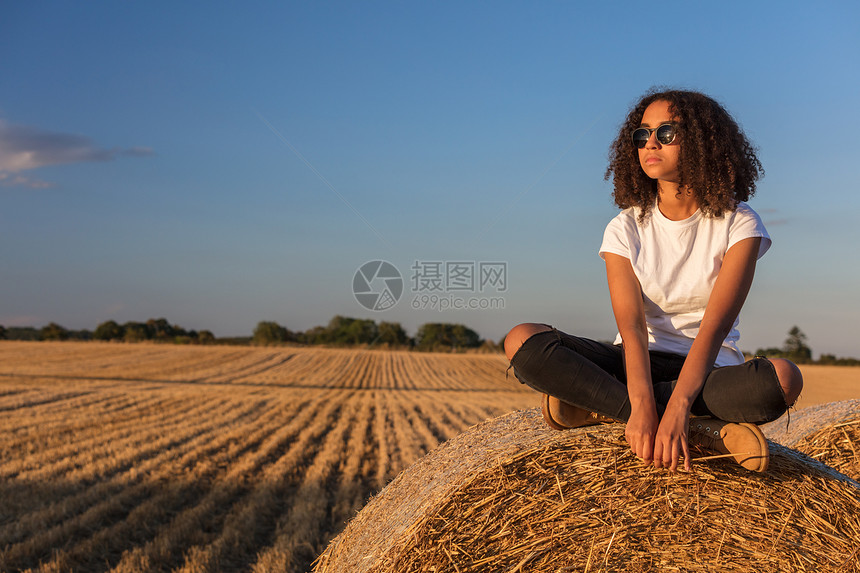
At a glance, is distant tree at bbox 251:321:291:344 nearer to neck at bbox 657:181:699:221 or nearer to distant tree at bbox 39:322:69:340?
distant tree at bbox 39:322:69:340

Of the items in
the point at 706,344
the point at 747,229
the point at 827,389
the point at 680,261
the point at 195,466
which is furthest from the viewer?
the point at 827,389

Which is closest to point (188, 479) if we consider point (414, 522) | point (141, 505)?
point (141, 505)

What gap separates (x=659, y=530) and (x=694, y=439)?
35 centimetres

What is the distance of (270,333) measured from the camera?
58.5m

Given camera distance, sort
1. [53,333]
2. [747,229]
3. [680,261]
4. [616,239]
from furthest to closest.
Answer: [53,333] < [616,239] < [680,261] < [747,229]

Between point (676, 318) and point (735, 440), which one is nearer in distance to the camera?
point (735, 440)

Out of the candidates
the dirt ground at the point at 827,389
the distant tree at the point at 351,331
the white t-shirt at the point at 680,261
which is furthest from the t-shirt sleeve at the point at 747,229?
the distant tree at the point at 351,331

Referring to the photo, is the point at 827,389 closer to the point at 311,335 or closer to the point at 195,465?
the point at 195,465

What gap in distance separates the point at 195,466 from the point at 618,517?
645cm

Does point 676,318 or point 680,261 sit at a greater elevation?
point 680,261

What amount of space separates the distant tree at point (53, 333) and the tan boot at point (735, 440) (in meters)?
56.6

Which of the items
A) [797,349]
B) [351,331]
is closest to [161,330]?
[351,331]

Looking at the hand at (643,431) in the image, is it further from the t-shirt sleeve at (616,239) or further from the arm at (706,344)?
the t-shirt sleeve at (616,239)

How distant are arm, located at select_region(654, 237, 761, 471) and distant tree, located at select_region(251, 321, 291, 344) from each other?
56.7 meters
